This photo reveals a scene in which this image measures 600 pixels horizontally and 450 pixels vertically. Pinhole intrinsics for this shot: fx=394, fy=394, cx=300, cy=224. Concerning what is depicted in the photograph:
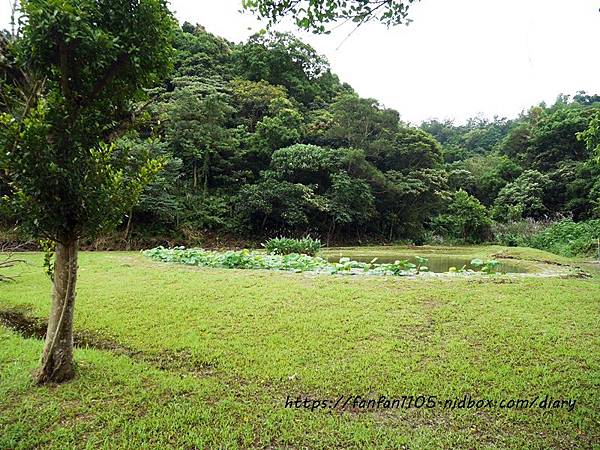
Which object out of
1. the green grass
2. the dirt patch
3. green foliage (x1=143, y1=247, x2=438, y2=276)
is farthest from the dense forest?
the green grass

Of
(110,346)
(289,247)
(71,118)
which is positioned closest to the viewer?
(71,118)

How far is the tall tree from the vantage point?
2.80m

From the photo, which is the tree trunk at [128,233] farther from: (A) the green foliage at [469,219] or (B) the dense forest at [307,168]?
(A) the green foliage at [469,219]

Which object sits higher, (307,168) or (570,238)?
(307,168)

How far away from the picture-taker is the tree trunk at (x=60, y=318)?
3.25 meters

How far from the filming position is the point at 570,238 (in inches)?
624

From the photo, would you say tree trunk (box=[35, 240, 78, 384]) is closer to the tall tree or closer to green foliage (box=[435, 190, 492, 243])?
the tall tree

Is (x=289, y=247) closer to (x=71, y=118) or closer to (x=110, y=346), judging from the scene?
(x=110, y=346)

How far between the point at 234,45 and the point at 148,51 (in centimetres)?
2642

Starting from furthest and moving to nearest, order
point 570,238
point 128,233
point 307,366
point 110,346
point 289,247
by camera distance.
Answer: point 570,238, point 128,233, point 289,247, point 110,346, point 307,366

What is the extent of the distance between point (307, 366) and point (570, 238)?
16.3 m

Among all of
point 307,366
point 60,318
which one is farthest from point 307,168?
point 60,318

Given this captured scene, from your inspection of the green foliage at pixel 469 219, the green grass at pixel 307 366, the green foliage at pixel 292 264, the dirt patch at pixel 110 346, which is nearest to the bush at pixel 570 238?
the green foliage at pixel 469 219

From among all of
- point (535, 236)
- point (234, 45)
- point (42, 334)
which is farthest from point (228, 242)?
point (234, 45)
